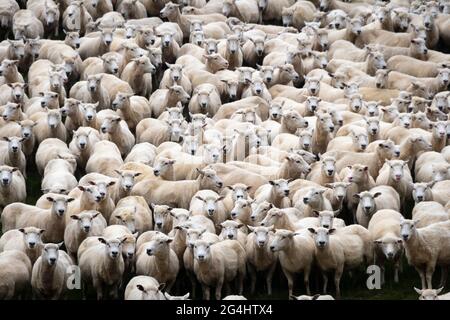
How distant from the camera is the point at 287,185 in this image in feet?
76.1

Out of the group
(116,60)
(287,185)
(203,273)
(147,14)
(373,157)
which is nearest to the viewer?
(203,273)

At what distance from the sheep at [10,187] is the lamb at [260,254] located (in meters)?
5.17

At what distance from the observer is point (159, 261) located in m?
20.9

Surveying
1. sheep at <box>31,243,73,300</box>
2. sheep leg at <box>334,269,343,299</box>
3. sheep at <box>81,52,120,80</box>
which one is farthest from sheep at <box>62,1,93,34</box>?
sheep leg at <box>334,269,343,299</box>

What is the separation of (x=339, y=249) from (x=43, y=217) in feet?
17.8

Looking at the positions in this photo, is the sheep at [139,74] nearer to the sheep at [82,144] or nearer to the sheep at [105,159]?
the sheep at [82,144]

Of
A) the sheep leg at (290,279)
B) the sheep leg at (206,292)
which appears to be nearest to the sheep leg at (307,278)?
the sheep leg at (290,279)

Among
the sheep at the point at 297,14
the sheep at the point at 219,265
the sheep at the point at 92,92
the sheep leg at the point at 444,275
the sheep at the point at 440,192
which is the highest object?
the sheep at the point at 297,14

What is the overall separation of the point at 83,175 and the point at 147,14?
9.94m

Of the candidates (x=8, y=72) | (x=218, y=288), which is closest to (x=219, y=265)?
(x=218, y=288)

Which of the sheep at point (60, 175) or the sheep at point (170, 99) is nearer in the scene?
the sheep at point (60, 175)

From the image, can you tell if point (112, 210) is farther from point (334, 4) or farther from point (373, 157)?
point (334, 4)

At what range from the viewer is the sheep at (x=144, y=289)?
1903 centimetres

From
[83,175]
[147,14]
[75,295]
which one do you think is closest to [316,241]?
[75,295]
